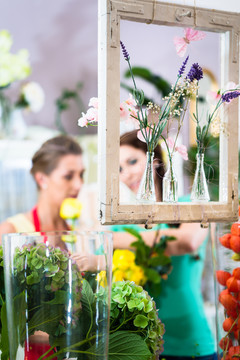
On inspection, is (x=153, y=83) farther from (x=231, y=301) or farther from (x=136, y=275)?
(x=231, y=301)

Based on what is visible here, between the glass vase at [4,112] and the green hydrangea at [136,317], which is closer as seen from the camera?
the green hydrangea at [136,317]

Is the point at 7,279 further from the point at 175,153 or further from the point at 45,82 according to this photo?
the point at 45,82

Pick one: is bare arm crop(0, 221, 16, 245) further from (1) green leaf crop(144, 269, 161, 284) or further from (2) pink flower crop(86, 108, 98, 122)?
(2) pink flower crop(86, 108, 98, 122)

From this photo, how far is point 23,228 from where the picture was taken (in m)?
1.49

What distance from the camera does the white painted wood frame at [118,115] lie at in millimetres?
597

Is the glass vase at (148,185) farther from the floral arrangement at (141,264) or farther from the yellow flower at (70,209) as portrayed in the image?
the yellow flower at (70,209)

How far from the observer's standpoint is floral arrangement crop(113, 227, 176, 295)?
36.2 inches

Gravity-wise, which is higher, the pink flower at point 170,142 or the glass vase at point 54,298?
the pink flower at point 170,142

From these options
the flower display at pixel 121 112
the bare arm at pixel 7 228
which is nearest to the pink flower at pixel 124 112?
the flower display at pixel 121 112

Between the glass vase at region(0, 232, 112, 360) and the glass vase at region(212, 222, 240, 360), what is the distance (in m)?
0.19

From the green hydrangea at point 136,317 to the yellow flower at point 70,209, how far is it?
1.17 metres

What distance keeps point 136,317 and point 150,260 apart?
46 centimetres

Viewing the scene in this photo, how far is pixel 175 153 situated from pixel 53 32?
1587 millimetres

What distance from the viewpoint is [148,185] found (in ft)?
2.04
